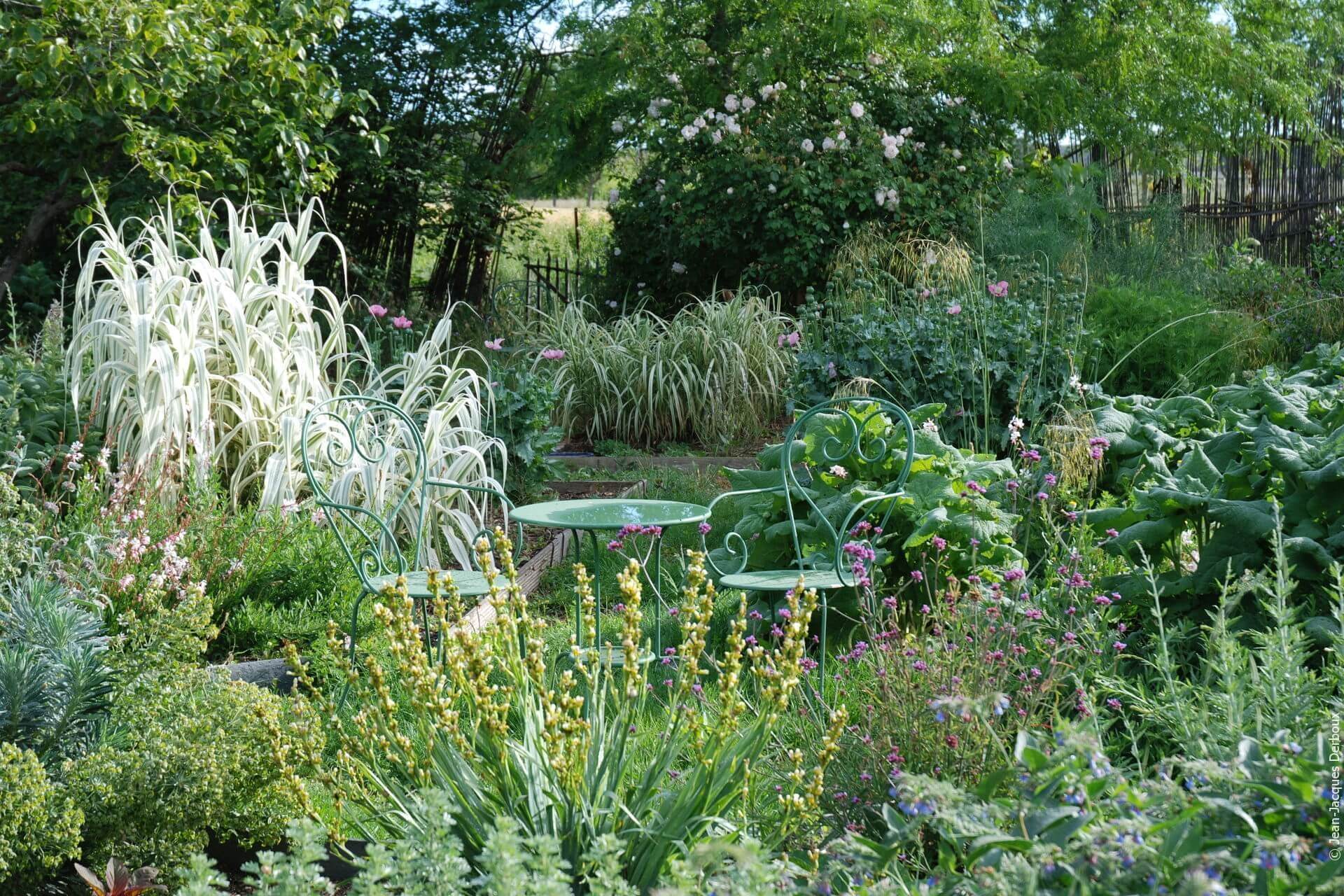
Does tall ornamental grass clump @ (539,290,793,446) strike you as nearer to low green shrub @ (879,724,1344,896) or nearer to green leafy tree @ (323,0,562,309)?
green leafy tree @ (323,0,562,309)

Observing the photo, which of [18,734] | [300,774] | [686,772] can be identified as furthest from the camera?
[300,774]

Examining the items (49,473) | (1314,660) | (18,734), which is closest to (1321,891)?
(1314,660)

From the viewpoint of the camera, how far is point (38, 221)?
684cm

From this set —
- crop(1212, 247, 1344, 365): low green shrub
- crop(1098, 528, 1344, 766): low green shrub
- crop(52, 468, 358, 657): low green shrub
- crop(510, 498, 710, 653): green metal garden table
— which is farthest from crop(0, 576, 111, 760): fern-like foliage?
crop(1212, 247, 1344, 365): low green shrub

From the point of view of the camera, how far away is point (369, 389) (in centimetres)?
472

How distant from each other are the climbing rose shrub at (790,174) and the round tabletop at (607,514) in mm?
5766

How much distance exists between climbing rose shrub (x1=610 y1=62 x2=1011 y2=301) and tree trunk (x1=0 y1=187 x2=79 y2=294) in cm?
443

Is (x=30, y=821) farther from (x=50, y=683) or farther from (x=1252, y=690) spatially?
(x=1252, y=690)

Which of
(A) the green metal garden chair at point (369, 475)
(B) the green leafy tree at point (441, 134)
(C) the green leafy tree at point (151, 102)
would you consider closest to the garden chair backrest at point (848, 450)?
(A) the green metal garden chair at point (369, 475)

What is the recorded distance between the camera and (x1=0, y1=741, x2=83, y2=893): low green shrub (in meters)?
1.93

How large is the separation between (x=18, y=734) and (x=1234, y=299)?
8095 mm

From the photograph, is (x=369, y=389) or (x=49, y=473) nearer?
(x=49, y=473)

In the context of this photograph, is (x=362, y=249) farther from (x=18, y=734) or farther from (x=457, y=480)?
(x=18, y=734)

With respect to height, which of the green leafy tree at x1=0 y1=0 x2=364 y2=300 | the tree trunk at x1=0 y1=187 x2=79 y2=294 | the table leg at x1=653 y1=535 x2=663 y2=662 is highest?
the green leafy tree at x1=0 y1=0 x2=364 y2=300
